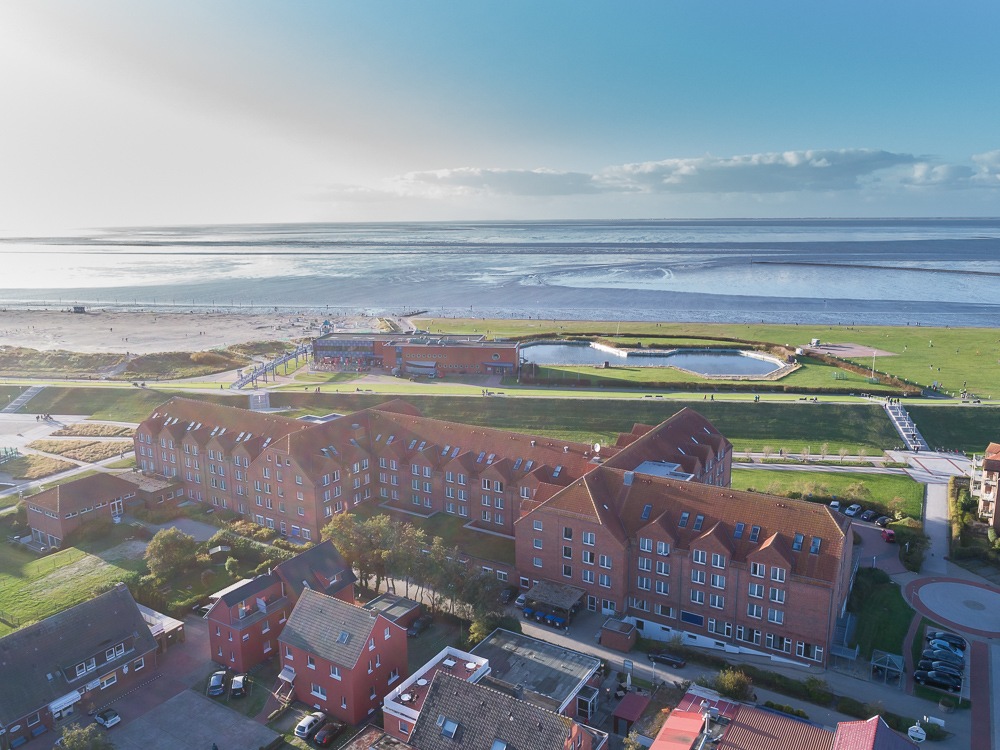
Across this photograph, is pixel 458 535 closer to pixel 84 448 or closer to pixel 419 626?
pixel 419 626

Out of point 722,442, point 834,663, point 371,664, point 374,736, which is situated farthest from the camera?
point 722,442

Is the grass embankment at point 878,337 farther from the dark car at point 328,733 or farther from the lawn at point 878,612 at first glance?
the dark car at point 328,733

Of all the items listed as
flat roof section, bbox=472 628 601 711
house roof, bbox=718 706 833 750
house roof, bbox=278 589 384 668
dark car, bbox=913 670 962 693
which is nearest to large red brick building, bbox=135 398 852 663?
dark car, bbox=913 670 962 693

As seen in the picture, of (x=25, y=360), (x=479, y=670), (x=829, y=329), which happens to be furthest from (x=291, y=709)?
(x=829, y=329)

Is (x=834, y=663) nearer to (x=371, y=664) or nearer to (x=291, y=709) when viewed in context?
(x=371, y=664)

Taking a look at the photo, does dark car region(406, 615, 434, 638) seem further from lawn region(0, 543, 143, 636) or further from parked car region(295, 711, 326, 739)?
lawn region(0, 543, 143, 636)

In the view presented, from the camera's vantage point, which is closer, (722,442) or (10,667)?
(10,667)

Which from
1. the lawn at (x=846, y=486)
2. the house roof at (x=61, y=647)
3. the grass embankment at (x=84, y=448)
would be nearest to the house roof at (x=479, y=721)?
the house roof at (x=61, y=647)
